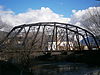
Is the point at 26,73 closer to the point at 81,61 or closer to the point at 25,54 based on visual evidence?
the point at 25,54

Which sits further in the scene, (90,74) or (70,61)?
(70,61)

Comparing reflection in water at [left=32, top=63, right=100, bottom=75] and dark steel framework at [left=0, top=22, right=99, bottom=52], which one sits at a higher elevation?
dark steel framework at [left=0, top=22, right=99, bottom=52]

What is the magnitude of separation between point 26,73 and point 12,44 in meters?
6.32

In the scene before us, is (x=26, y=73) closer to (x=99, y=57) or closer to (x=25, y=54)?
(x=25, y=54)

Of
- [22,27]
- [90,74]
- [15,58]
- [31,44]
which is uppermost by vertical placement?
[22,27]

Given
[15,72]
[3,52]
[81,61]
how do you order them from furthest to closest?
[81,61]
[3,52]
[15,72]

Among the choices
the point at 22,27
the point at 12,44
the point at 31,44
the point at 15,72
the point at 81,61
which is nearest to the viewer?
the point at 15,72

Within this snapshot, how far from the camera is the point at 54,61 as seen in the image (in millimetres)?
31812

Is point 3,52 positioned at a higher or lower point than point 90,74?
higher

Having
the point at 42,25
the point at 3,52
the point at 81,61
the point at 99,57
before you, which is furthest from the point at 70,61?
the point at 3,52

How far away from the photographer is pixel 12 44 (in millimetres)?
20734

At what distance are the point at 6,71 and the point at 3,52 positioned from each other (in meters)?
3.72

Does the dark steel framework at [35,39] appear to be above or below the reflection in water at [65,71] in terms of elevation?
above

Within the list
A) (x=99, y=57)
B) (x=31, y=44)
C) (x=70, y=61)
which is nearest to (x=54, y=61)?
(x=70, y=61)
